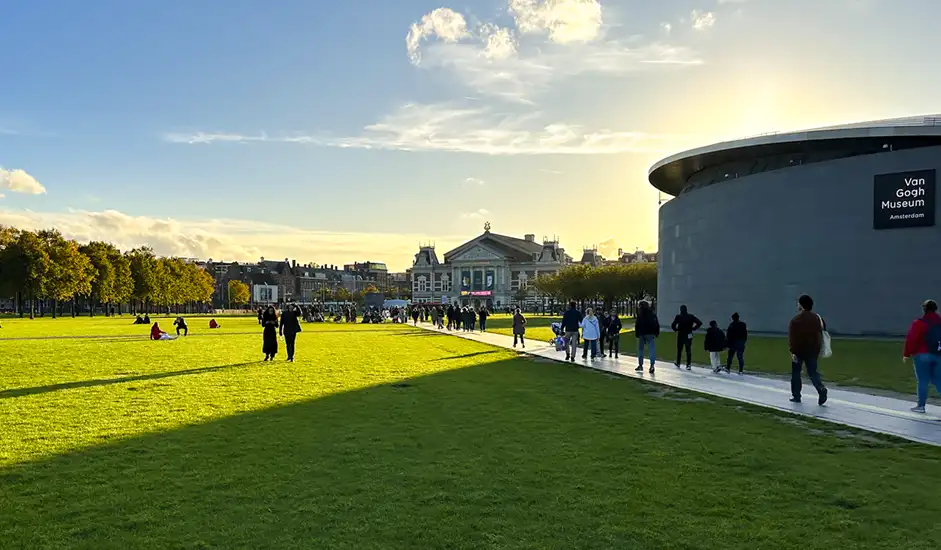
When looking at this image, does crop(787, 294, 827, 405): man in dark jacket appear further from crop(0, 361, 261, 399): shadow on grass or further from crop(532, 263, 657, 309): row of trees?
crop(532, 263, 657, 309): row of trees

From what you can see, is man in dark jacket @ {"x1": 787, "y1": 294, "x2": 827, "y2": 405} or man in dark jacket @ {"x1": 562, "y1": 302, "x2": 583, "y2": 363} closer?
man in dark jacket @ {"x1": 787, "y1": 294, "x2": 827, "y2": 405}

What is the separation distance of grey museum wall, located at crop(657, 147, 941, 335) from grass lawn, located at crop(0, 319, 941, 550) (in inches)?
1093

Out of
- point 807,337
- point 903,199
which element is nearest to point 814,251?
point 903,199

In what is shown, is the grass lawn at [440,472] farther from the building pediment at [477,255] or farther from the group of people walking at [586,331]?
the building pediment at [477,255]

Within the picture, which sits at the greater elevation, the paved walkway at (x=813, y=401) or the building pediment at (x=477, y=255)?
the building pediment at (x=477, y=255)

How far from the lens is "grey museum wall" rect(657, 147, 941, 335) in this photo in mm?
35875

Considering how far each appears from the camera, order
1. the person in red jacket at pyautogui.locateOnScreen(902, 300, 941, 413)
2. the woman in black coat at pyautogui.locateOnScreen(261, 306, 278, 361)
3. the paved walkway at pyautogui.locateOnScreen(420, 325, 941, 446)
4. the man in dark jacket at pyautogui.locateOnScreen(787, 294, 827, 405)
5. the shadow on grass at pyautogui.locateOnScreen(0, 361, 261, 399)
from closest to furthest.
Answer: the paved walkway at pyautogui.locateOnScreen(420, 325, 941, 446) < the person in red jacket at pyautogui.locateOnScreen(902, 300, 941, 413) < the man in dark jacket at pyautogui.locateOnScreen(787, 294, 827, 405) < the shadow on grass at pyautogui.locateOnScreen(0, 361, 261, 399) < the woman in black coat at pyautogui.locateOnScreen(261, 306, 278, 361)

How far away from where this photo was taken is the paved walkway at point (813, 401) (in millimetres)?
10312

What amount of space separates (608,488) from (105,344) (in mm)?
27537

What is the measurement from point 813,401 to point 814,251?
29.3m

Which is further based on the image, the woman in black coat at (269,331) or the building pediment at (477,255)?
the building pediment at (477,255)

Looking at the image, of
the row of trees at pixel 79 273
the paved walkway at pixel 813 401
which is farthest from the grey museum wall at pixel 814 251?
the row of trees at pixel 79 273

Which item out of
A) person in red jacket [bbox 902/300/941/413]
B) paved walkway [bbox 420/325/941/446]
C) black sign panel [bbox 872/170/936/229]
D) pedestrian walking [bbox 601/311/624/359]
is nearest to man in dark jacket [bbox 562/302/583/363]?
pedestrian walking [bbox 601/311/624/359]

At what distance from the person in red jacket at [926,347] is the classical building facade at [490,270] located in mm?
139419
